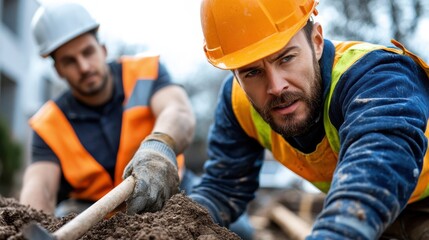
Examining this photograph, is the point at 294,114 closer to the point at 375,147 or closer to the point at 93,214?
the point at 375,147

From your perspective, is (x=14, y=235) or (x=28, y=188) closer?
(x=14, y=235)

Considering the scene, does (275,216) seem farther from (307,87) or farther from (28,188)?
(307,87)

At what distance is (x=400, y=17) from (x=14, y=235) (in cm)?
677

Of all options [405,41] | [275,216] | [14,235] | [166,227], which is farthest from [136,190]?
[405,41]

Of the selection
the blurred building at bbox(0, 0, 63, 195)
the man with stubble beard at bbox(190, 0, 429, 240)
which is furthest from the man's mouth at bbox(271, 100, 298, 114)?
the blurred building at bbox(0, 0, 63, 195)

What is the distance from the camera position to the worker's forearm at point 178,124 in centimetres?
368

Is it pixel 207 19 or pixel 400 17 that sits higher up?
pixel 207 19

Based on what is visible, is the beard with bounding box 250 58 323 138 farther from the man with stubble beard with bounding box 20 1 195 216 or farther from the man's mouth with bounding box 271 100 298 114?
the man with stubble beard with bounding box 20 1 195 216

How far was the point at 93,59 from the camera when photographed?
470 centimetres

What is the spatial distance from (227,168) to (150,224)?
4.17 feet

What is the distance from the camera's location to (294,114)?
263cm

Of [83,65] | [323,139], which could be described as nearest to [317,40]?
[323,139]

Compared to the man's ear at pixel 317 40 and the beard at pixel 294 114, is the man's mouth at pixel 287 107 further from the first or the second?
the man's ear at pixel 317 40

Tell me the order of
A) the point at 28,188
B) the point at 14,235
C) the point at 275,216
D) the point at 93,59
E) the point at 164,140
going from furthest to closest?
the point at 275,216
the point at 93,59
the point at 28,188
the point at 164,140
the point at 14,235
